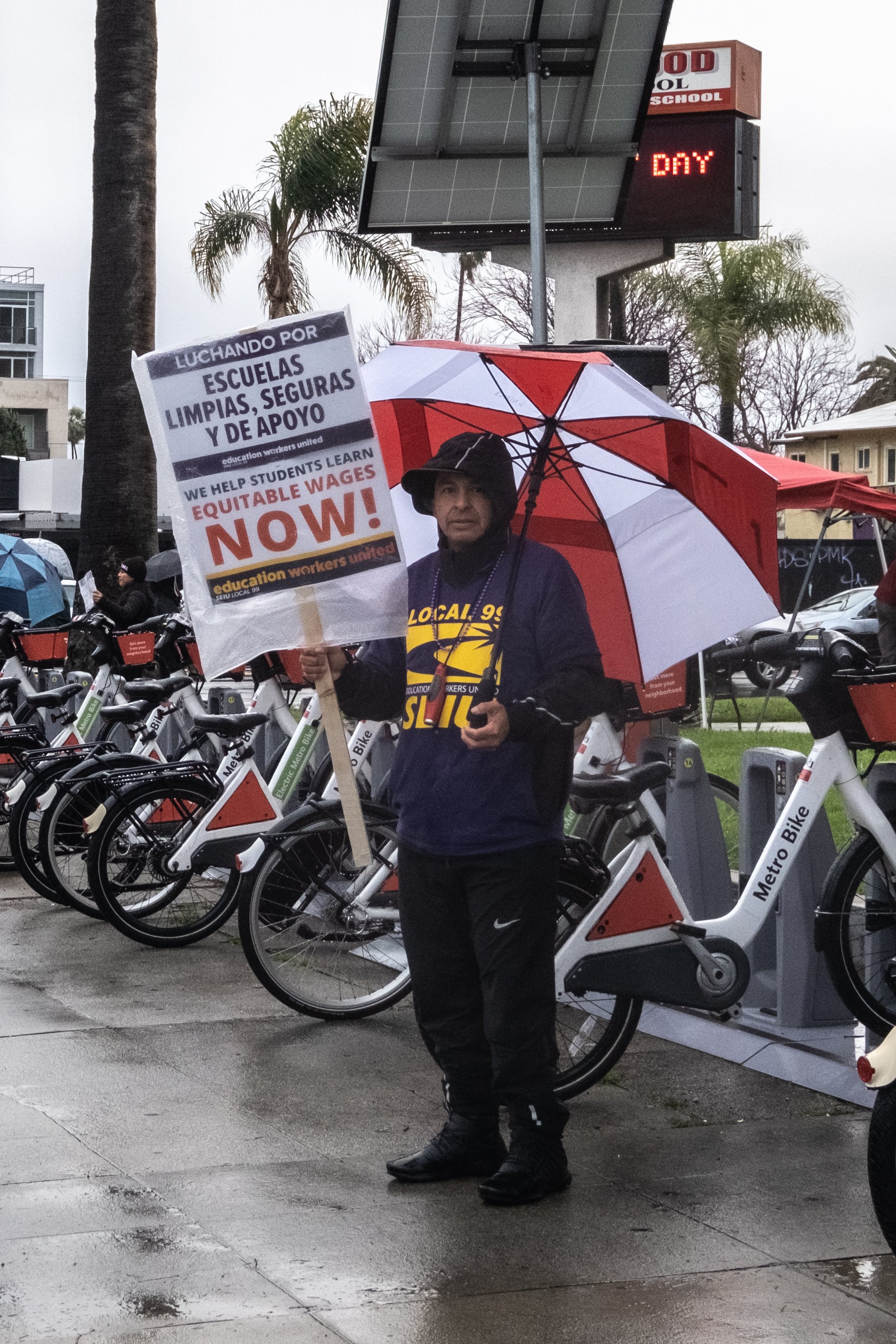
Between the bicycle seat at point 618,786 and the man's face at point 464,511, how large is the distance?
947 millimetres

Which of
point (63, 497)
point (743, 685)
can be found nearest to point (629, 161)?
point (743, 685)

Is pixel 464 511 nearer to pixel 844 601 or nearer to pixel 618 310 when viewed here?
pixel 844 601

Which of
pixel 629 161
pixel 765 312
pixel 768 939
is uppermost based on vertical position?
pixel 765 312

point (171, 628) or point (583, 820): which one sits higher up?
point (171, 628)

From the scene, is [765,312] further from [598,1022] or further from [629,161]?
[598,1022]

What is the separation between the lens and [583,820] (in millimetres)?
7121

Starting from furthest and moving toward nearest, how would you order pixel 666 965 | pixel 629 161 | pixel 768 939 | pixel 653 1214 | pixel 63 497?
pixel 63 497, pixel 629 161, pixel 768 939, pixel 666 965, pixel 653 1214

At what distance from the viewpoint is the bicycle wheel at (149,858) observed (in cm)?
792

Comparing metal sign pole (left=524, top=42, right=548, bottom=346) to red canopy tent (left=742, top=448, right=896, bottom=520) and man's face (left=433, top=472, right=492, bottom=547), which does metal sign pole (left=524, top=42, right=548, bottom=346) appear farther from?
red canopy tent (left=742, top=448, right=896, bottom=520)

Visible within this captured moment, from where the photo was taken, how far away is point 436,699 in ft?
15.1

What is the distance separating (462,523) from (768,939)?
2.40m

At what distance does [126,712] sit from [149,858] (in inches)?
48.3

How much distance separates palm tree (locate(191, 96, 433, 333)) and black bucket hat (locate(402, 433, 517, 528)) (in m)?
22.8

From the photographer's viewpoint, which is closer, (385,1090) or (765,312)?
(385,1090)
